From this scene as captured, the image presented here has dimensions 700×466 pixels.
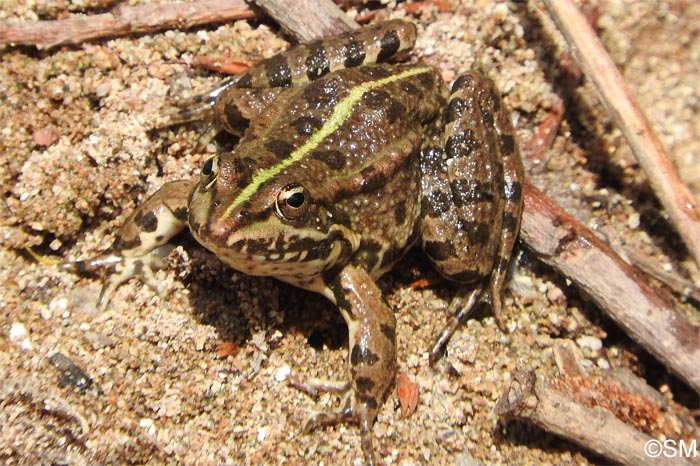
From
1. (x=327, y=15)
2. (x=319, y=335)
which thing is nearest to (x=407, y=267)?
(x=319, y=335)

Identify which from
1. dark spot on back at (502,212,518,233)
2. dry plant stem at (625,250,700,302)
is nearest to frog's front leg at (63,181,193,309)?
dark spot on back at (502,212,518,233)

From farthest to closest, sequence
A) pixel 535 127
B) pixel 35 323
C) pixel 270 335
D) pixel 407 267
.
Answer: pixel 535 127 < pixel 407 267 < pixel 270 335 < pixel 35 323

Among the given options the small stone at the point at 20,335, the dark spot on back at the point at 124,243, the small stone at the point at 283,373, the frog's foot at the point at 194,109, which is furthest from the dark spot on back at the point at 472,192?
the small stone at the point at 20,335

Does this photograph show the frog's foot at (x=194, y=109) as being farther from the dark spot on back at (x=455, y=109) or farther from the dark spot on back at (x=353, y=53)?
the dark spot on back at (x=455, y=109)

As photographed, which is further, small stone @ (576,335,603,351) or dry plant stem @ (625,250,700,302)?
dry plant stem @ (625,250,700,302)

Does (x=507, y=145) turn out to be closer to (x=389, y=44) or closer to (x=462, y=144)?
(x=462, y=144)

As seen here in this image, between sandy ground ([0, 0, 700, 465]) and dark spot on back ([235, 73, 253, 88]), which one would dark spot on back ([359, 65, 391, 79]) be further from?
sandy ground ([0, 0, 700, 465])

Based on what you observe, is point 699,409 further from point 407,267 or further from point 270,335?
point 270,335
